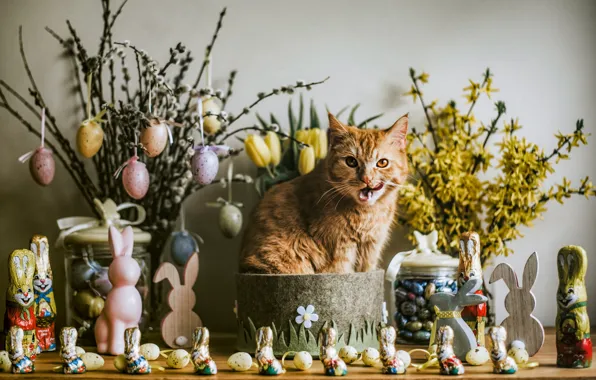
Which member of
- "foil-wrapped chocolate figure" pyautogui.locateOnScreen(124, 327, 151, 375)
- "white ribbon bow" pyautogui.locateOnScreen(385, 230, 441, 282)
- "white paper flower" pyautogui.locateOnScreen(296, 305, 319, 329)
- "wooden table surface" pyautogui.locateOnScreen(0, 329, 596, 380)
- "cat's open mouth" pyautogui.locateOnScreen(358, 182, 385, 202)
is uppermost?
"cat's open mouth" pyautogui.locateOnScreen(358, 182, 385, 202)

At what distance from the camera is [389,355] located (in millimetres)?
923

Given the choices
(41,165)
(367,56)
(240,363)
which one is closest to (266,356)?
(240,363)

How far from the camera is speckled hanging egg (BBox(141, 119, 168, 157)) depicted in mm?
1139

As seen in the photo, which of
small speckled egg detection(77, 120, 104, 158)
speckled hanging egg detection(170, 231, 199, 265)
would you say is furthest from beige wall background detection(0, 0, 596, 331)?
small speckled egg detection(77, 120, 104, 158)

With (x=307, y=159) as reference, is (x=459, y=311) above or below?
below

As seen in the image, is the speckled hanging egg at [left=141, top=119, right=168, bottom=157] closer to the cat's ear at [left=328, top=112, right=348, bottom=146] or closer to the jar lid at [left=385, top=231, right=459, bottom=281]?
the cat's ear at [left=328, top=112, right=348, bottom=146]

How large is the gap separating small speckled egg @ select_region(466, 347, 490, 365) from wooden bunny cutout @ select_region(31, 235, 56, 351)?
690mm

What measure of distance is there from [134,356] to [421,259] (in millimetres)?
547

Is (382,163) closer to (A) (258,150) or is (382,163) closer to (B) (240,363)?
(A) (258,150)

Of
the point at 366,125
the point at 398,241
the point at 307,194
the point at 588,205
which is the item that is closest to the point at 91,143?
the point at 307,194

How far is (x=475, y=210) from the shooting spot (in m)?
1.36

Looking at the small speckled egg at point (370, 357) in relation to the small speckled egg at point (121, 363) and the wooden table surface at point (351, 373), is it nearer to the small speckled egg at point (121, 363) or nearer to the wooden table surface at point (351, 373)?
the wooden table surface at point (351, 373)

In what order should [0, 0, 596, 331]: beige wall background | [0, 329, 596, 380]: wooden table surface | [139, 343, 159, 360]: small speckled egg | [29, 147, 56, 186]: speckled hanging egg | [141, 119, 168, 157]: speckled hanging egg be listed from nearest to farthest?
[0, 329, 596, 380]: wooden table surface
[139, 343, 159, 360]: small speckled egg
[141, 119, 168, 157]: speckled hanging egg
[29, 147, 56, 186]: speckled hanging egg
[0, 0, 596, 331]: beige wall background

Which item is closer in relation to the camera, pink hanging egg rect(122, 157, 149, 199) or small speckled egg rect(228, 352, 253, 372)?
small speckled egg rect(228, 352, 253, 372)
